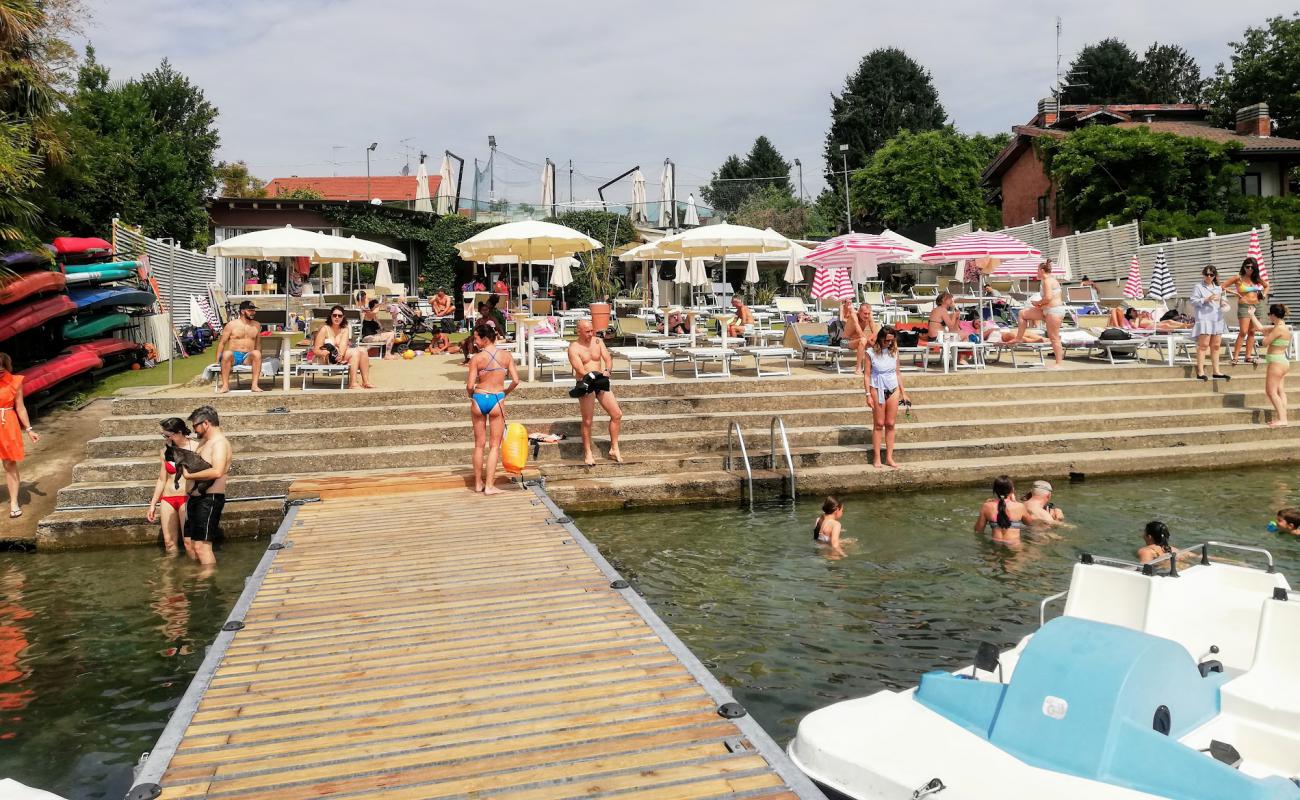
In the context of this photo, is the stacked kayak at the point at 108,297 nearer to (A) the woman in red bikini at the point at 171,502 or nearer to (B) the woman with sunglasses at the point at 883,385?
(A) the woman in red bikini at the point at 171,502

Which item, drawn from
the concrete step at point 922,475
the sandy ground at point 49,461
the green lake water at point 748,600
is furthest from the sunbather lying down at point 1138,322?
the sandy ground at point 49,461

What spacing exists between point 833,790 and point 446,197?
31546 mm

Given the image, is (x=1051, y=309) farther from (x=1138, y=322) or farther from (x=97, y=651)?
(x=97, y=651)

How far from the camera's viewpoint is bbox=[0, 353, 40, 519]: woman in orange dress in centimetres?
1002

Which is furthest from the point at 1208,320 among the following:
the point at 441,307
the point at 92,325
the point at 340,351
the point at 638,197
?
the point at 638,197

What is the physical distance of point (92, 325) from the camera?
51.0 ft

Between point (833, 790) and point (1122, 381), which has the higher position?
point (1122, 381)

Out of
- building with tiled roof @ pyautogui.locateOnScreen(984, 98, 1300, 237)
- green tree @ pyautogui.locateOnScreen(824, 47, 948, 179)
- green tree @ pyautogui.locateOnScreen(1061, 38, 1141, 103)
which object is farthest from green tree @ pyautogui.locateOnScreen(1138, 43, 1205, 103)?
building with tiled roof @ pyautogui.locateOnScreen(984, 98, 1300, 237)

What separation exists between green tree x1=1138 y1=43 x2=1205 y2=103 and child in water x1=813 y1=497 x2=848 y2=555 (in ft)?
233

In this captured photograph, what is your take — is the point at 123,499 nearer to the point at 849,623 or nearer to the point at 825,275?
the point at 849,623

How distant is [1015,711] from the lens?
165 inches


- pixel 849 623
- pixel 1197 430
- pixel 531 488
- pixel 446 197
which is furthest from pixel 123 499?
pixel 446 197

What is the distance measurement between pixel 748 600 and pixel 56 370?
37.0ft

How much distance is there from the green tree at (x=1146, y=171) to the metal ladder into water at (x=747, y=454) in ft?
88.6
